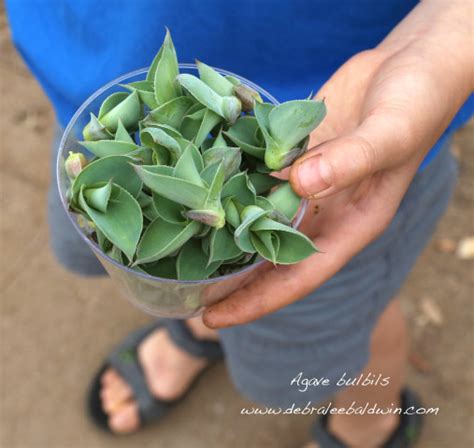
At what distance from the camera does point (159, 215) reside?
1.92ft

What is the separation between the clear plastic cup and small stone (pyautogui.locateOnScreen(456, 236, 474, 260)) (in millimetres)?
1169

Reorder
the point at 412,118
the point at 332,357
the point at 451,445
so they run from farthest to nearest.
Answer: the point at 451,445
the point at 332,357
the point at 412,118

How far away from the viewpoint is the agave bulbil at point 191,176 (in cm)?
57

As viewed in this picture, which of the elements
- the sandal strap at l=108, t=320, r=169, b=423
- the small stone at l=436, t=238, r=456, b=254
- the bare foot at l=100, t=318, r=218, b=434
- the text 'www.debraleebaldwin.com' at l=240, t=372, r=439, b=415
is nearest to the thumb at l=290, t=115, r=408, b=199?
the text 'www.debraleebaldwin.com' at l=240, t=372, r=439, b=415

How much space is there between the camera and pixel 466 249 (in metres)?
1.79

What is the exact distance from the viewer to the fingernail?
24.3 inches

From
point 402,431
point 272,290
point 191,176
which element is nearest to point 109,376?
point 402,431

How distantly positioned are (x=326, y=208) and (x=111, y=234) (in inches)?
13.7

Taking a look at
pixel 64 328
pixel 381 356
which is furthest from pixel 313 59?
pixel 64 328

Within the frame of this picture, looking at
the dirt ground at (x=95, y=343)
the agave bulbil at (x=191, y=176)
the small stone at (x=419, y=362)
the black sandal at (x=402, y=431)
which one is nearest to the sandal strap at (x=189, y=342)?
the dirt ground at (x=95, y=343)

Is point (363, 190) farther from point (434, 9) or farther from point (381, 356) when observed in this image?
point (381, 356)

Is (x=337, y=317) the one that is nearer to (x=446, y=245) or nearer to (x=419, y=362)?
(x=419, y=362)

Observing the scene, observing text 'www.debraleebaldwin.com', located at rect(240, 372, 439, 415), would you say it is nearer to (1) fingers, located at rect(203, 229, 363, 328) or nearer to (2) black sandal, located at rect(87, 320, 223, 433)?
(2) black sandal, located at rect(87, 320, 223, 433)

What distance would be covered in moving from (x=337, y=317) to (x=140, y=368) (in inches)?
25.7
